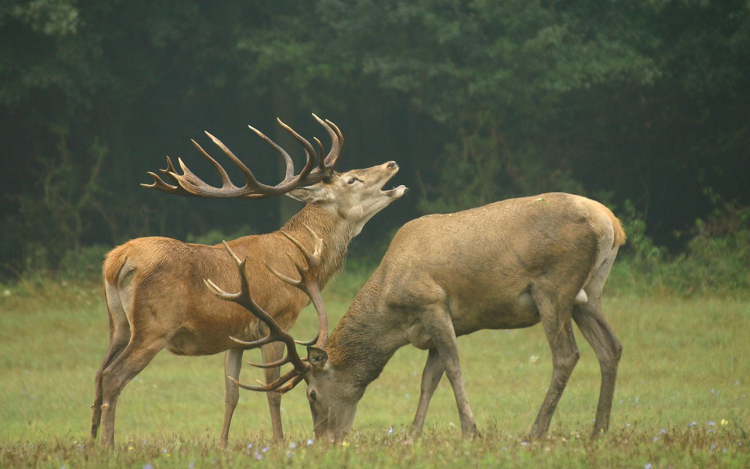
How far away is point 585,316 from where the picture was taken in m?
7.14

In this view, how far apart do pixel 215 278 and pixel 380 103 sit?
14173 mm

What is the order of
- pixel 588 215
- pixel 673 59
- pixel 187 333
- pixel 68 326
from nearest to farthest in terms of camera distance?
1. pixel 588 215
2. pixel 187 333
3. pixel 68 326
4. pixel 673 59

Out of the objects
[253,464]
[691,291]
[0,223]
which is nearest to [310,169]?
[253,464]

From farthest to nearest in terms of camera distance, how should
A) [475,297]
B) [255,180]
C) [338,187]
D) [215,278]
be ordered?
[338,187], [255,180], [215,278], [475,297]

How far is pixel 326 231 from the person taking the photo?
8180 millimetres

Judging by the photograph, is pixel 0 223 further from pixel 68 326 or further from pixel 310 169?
pixel 310 169

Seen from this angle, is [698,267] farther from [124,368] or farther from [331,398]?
[124,368]

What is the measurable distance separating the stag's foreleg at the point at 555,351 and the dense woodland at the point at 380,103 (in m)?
9.13

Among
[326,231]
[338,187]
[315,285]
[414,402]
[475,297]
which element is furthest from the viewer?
[414,402]

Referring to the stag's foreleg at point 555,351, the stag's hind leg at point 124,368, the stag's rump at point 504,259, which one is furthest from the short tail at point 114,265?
the stag's foreleg at point 555,351

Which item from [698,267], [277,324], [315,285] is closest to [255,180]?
[315,285]

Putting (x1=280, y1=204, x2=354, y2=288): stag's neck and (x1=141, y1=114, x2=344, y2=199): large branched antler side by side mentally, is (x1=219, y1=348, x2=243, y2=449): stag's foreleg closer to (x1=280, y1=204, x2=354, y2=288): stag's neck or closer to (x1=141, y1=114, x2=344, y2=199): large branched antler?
(x1=280, y1=204, x2=354, y2=288): stag's neck

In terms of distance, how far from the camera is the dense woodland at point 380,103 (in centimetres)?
1703

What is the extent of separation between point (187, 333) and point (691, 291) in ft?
29.9
